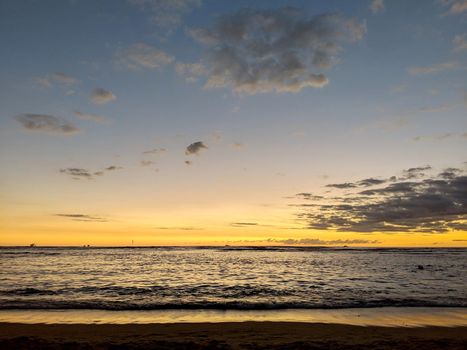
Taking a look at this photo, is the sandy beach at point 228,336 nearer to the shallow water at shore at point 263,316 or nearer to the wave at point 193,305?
the shallow water at shore at point 263,316

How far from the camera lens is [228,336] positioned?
14375 mm

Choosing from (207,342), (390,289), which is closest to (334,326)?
(207,342)

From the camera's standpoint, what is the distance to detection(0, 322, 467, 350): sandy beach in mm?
12820

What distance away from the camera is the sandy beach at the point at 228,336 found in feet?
42.1

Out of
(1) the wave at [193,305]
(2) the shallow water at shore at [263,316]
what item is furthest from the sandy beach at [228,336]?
(1) the wave at [193,305]

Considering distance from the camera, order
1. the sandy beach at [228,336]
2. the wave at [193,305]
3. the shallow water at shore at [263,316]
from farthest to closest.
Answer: the wave at [193,305] → the shallow water at shore at [263,316] → the sandy beach at [228,336]

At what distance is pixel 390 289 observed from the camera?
1215 inches

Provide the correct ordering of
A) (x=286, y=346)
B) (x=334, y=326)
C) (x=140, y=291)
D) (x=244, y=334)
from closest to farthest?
(x=286, y=346) → (x=244, y=334) → (x=334, y=326) → (x=140, y=291)

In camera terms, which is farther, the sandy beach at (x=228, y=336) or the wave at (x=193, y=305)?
the wave at (x=193, y=305)

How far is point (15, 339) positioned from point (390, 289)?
28.7m

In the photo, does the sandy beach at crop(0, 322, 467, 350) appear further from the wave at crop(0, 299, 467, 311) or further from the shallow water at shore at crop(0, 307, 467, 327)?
the wave at crop(0, 299, 467, 311)

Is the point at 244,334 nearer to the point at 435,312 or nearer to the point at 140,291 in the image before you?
the point at 435,312

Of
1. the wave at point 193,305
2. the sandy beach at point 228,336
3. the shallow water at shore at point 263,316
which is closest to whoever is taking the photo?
the sandy beach at point 228,336

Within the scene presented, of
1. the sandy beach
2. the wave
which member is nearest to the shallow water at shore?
the wave
